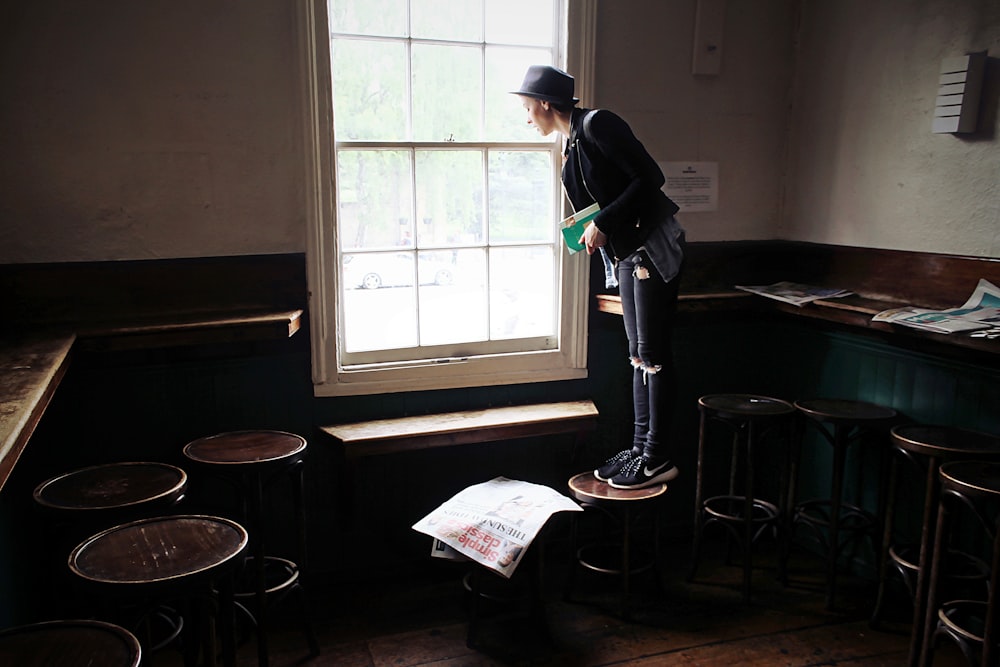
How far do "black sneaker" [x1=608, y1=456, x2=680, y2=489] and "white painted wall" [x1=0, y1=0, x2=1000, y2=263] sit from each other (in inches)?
50.8

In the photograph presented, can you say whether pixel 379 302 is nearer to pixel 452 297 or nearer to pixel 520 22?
pixel 452 297

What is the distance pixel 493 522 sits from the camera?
9.41ft

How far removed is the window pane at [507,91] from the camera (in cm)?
319

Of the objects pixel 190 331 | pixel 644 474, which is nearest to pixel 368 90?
pixel 190 331

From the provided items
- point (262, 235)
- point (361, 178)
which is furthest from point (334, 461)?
point (361, 178)

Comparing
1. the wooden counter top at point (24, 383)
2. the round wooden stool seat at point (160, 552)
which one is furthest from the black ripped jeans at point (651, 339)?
the wooden counter top at point (24, 383)

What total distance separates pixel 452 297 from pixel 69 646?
2.05 m

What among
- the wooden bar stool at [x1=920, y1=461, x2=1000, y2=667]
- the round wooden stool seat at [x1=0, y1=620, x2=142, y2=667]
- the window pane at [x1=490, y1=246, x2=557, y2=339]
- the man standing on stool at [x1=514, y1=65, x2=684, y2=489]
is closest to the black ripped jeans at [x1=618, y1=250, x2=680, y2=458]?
the man standing on stool at [x1=514, y1=65, x2=684, y2=489]

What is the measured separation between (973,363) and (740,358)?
108 cm

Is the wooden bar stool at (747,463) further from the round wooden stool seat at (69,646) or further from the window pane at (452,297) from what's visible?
the round wooden stool seat at (69,646)

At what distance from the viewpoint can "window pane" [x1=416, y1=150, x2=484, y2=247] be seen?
3.18 m

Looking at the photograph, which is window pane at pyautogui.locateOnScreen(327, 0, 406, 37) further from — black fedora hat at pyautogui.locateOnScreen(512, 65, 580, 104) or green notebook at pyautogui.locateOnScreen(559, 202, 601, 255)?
green notebook at pyautogui.locateOnScreen(559, 202, 601, 255)

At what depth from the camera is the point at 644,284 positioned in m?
2.94

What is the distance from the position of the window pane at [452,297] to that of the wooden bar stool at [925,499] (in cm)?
163
